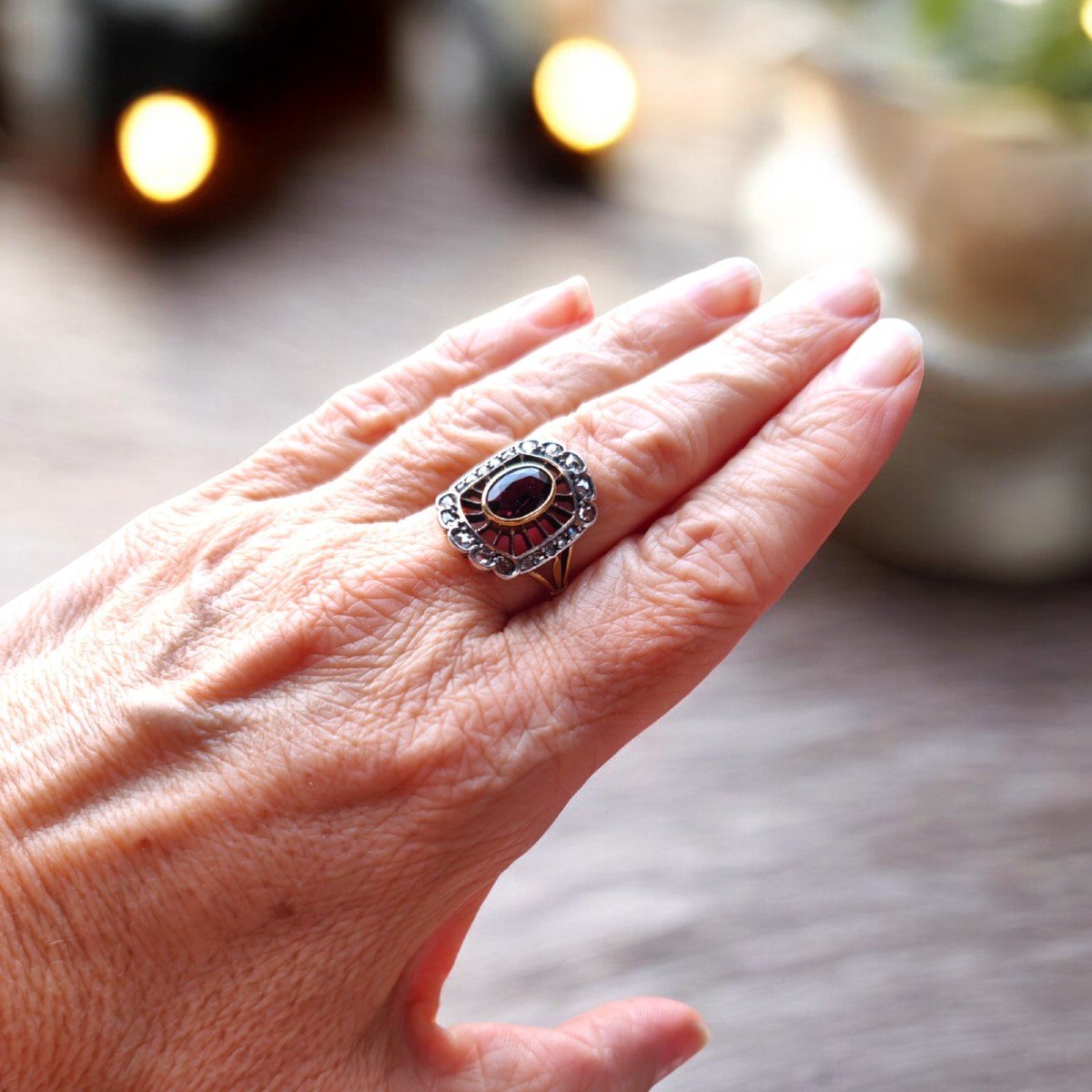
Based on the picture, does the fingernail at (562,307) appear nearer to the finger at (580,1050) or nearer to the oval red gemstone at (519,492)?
the oval red gemstone at (519,492)

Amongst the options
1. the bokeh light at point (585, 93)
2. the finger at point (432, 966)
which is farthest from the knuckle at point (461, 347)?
the bokeh light at point (585, 93)

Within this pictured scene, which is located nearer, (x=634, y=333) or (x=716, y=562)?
(x=716, y=562)

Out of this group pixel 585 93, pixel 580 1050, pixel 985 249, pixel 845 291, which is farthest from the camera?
pixel 585 93

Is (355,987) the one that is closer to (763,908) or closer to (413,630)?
(413,630)

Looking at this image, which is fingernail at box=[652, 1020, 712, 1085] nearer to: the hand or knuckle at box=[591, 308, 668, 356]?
the hand

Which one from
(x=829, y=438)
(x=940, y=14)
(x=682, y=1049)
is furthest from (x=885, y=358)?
(x=682, y=1049)

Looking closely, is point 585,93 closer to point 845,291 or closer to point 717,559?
point 845,291

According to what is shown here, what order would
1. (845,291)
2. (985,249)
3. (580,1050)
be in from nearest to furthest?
(580,1050), (845,291), (985,249)
